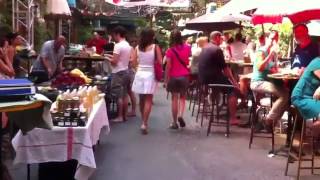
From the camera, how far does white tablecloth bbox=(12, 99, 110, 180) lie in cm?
541

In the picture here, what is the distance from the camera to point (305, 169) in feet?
23.2

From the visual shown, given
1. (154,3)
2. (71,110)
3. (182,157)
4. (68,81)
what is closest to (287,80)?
(182,157)

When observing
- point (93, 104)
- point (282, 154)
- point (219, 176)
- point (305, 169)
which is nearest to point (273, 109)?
point (282, 154)

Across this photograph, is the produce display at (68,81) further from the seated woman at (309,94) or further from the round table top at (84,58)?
the round table top at (84,58)

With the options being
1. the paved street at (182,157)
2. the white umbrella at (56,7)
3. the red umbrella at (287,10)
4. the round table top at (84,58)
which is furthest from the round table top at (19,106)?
the white umbrella at (56,7)

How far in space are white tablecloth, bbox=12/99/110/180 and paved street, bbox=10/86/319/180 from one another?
45.8 inches

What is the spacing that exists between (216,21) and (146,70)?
193 inches

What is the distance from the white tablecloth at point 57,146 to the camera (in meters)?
5.41

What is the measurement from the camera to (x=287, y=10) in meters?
8.11

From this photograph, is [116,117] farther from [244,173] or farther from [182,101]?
[244,173]

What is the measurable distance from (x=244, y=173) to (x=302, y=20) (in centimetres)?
414

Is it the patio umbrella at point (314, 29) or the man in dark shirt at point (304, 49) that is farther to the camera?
the patio umbrella at point (314, 29)

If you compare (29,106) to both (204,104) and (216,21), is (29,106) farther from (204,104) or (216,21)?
(216,21)

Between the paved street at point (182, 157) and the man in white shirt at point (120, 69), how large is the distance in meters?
0.61
